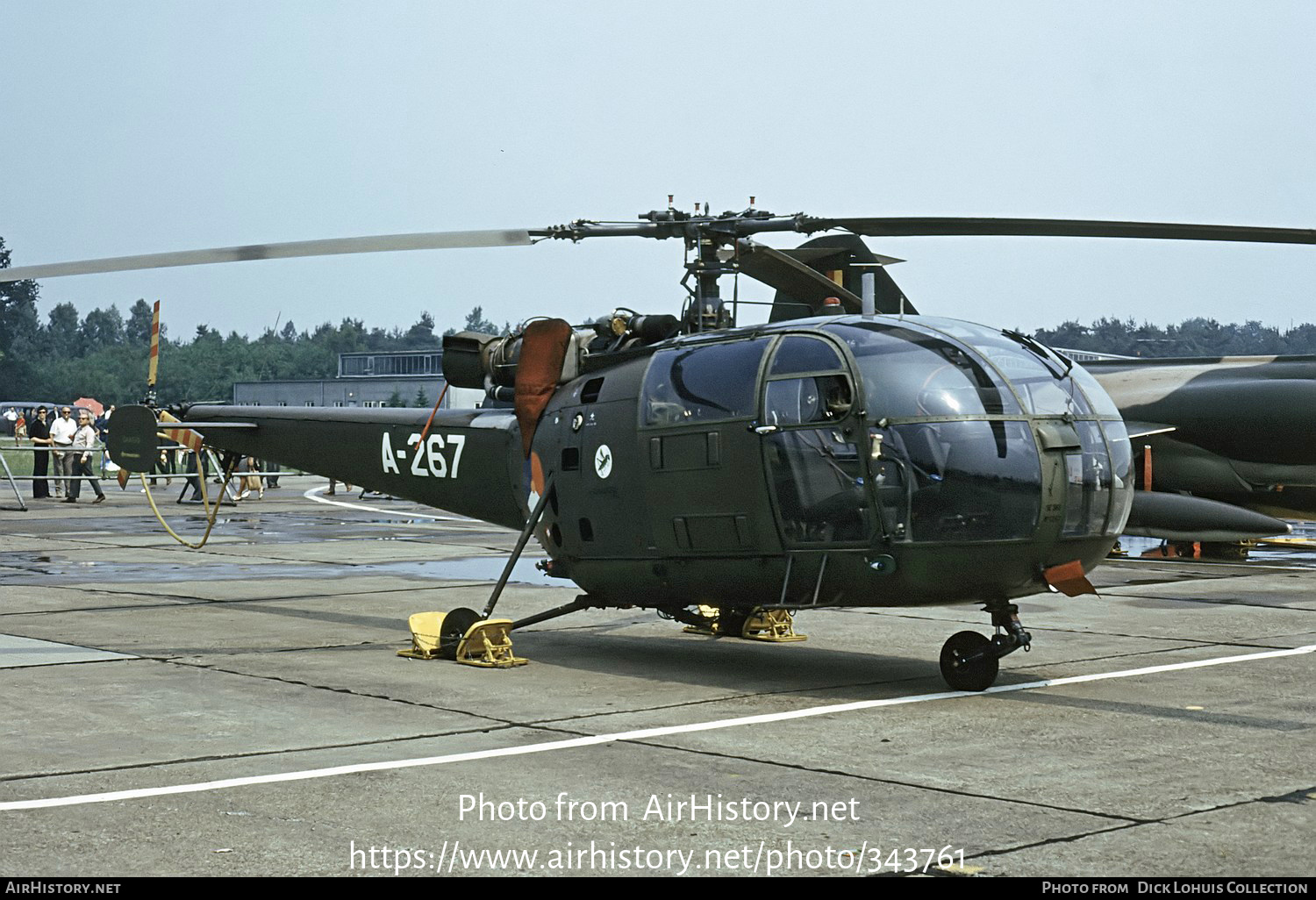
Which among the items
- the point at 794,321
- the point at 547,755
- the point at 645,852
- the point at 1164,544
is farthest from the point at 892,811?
the point at 1164,544

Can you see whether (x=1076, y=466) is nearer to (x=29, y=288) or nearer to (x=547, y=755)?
(x=547, y=755)

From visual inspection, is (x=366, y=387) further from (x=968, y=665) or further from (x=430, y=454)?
(x=968, y=665)

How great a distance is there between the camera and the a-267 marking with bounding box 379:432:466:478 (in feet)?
39.4

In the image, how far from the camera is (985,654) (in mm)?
9086

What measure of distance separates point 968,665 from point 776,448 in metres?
1.84

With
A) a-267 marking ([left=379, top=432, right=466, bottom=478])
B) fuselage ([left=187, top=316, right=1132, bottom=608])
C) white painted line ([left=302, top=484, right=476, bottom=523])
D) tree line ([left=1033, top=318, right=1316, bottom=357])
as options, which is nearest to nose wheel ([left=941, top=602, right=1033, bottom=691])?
fuselage ([left=187, top=316, right=1132, bottom=608])

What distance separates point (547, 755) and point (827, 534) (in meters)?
2.52

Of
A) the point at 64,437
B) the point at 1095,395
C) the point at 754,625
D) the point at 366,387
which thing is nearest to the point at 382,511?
the point at 64,437

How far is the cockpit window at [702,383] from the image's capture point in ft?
30.3

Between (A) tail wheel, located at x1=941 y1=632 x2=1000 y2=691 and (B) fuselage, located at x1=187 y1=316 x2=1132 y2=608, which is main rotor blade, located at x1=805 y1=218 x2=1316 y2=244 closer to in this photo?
(B) fuselage, located at x1=187 y1=316 x2=1132 y2=608

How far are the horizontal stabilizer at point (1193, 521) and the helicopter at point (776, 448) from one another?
8.96 meters

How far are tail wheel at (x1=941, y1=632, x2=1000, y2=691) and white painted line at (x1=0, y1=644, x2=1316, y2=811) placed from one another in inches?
2.4

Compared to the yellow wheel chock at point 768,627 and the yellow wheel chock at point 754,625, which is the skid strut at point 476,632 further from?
the yellow wheel chock at point 768,627

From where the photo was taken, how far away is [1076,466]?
28.3 feet
